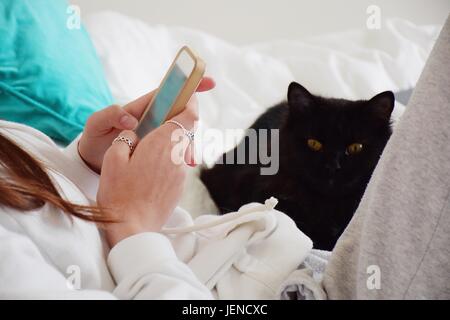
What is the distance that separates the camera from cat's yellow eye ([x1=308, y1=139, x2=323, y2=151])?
2.95 feet

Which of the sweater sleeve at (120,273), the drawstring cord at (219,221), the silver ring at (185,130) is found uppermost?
the silver ring at (185,130)

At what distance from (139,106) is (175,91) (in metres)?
0.10

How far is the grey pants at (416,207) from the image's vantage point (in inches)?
15.3

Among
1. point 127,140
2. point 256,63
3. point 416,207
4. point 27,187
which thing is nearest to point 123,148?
point 127,140

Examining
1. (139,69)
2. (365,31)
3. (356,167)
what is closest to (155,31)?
(139,69)

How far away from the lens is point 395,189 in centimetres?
41

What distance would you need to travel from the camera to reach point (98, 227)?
0.51 m

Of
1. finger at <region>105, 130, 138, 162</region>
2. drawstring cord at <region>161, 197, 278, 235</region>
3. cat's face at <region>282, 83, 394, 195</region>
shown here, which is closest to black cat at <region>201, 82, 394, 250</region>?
cat's face at <region>282, 83, 394, 195</region>

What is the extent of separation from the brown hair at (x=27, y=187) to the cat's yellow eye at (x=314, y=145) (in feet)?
1.71

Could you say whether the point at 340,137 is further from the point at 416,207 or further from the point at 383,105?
the point at 416,207

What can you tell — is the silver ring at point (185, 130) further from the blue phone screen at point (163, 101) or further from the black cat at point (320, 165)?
the black cat at point (320, 165)

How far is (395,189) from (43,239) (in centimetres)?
32

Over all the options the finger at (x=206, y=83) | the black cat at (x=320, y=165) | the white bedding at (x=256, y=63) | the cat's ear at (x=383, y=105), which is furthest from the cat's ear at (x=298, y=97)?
the finger at (x=206, y=83)

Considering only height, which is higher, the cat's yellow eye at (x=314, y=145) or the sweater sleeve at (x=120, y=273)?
the sweater sleeve at (x=120, y=273)
